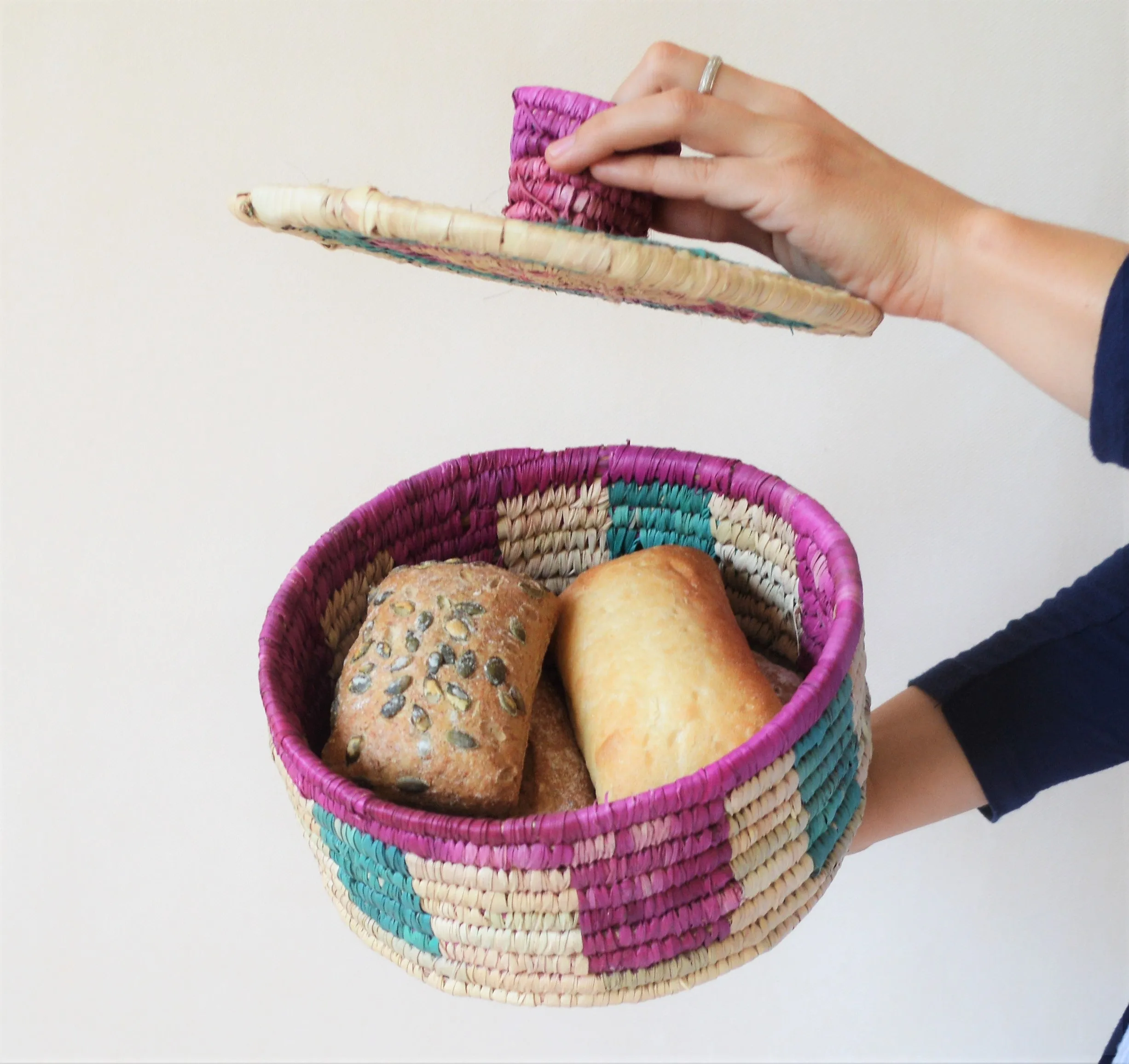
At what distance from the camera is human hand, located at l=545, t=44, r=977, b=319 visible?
62 centimetres

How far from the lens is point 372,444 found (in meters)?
1.23

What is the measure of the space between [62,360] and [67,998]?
0.96 meters

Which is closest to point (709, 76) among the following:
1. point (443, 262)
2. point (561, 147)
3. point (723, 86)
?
point (723, 86)

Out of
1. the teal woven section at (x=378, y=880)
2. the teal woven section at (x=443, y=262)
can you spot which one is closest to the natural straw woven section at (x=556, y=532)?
the teal woven section at (x=443, y=262)

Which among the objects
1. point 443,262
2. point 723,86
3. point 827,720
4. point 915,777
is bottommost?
point 915,777

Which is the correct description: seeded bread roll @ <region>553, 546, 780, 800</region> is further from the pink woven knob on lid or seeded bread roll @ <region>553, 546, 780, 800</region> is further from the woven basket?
the pink woven knob on lid

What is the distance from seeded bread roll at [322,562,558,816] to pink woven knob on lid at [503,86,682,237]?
0.27 meters

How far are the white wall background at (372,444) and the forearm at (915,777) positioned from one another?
16.6 inches

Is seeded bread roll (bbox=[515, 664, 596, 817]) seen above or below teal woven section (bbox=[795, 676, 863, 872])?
below

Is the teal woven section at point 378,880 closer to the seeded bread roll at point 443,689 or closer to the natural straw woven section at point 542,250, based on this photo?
the seeded bread roll at point 443,689

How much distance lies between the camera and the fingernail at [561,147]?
2.06 feet

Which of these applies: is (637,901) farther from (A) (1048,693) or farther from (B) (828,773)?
(A) (1048,693)

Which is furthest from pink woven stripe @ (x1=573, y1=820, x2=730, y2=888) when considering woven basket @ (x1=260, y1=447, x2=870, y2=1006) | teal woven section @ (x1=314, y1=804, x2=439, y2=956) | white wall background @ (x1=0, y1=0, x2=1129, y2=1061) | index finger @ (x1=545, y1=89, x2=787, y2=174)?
white wall background @ (x1=0, y1=0, x2=1129, y2=1061)

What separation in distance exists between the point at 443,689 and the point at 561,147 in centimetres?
36
